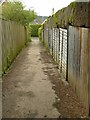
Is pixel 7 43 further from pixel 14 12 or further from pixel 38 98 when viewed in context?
pixel 14 12

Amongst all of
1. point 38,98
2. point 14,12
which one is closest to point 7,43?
point 38,98

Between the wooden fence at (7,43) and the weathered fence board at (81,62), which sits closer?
the weathered fence board at (81,62)

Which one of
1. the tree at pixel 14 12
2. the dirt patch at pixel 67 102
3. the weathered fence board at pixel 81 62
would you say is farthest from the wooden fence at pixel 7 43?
the tree at pixel 14 12

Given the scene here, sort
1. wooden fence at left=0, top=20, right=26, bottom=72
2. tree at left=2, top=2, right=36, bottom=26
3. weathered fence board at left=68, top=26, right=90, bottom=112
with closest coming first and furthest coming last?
weathered fence board at left=68, top=26, right=90, bottom=112 → wooden fence at left=0, top=20, right=26, bottom=72 → tree at left=2, top=2, right=36, bottom=26

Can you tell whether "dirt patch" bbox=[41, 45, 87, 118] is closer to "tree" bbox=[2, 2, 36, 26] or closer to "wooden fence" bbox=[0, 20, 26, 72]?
"wooden fence" bbox=[0, 20, 26, 72]

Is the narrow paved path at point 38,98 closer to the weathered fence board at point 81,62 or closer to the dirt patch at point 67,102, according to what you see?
the dirt patch at point 67,102

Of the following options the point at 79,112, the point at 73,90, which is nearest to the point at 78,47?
the point at 73,90

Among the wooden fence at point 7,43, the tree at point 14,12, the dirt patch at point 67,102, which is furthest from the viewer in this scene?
the tree at point 14,12

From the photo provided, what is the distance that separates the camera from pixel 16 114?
6.21 m

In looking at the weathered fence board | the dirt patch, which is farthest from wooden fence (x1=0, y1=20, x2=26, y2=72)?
the weathered fence board

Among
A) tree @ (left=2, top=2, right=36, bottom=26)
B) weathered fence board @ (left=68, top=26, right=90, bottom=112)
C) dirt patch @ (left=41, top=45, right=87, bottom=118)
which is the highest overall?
tree @ (left=2, top=2, right=36, bottom=26)

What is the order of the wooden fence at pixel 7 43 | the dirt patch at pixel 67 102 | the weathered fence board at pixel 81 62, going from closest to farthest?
the dirt patch at pixel 67 102 → the weathered fence board at pixel 81 62 → the wooden fence at pixel 7 43

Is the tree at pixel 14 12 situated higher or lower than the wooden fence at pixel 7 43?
higher

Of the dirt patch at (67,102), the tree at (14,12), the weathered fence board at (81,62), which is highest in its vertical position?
the tree at (14,12)
